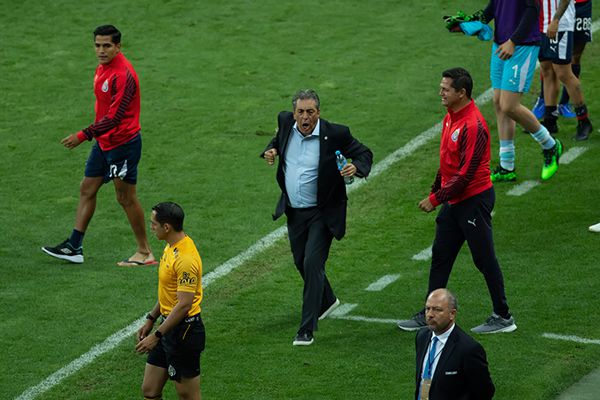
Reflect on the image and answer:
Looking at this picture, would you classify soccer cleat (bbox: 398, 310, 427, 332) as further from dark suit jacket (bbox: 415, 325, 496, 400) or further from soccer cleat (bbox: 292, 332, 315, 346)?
dark suit jacket (bbox: 415, 325, 496, 400)

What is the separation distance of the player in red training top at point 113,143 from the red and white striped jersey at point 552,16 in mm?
4625

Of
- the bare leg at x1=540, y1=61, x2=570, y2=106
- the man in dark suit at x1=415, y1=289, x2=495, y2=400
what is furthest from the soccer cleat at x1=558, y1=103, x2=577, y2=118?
the man in dark suit at x1=415, y1=289, x2=495, y2=400

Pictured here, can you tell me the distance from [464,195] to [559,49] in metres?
5.49

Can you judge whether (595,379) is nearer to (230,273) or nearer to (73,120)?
(230,273)

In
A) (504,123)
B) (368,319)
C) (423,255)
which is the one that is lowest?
(423,255)

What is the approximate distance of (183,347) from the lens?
931cm

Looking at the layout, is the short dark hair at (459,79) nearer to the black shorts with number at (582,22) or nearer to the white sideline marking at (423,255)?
the white sideline marking at (423,255)

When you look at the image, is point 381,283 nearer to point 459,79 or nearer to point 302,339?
point 302,339

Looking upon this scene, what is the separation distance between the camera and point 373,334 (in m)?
11.4

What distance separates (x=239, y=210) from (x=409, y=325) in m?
3.65

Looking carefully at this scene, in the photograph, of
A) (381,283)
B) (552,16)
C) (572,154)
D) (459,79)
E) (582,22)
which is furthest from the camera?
(582,22)

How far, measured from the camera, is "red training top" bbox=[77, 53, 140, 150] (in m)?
12.8

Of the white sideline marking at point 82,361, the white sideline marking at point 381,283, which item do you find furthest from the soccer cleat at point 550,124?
the white sideline marking at point 82,361

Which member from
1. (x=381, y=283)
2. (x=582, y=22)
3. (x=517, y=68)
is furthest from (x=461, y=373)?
(x=582, y=22)
